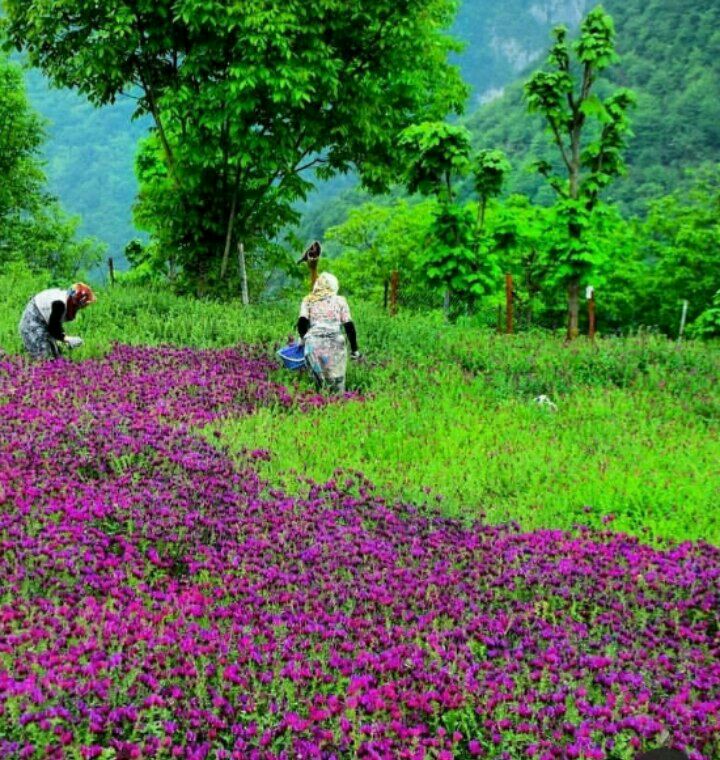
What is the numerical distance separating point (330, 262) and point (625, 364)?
4165 cm

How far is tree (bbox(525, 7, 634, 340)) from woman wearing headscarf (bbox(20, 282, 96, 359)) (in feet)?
39.5

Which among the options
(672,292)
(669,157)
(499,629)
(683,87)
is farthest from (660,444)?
(683,87)

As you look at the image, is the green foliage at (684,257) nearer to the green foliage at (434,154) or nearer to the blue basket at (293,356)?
the green foliage at (434,154)

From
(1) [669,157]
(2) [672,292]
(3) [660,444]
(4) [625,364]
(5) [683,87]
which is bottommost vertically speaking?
(3) [660,444]

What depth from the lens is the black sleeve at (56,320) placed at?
11.4m

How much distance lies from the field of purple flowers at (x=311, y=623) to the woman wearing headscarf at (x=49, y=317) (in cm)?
393

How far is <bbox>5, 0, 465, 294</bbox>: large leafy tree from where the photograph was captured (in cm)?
1623

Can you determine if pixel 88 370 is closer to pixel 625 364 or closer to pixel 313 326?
pixel 313 326

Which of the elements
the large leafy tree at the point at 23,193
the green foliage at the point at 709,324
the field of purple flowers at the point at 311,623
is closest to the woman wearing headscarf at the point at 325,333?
the field of purple flowers at the point at 311,623

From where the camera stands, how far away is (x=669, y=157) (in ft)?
285

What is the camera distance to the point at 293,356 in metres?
12.3

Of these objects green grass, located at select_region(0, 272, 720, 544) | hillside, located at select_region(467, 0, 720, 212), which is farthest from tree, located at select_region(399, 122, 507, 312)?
hillside, located at select_region(467, 0, 720, 212)

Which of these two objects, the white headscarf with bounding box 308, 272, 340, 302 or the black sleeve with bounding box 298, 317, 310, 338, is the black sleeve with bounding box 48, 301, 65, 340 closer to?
the black sleeve with bounding box 298, 317, 310, 338

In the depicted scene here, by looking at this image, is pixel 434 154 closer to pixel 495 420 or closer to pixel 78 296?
pixel 78 296
